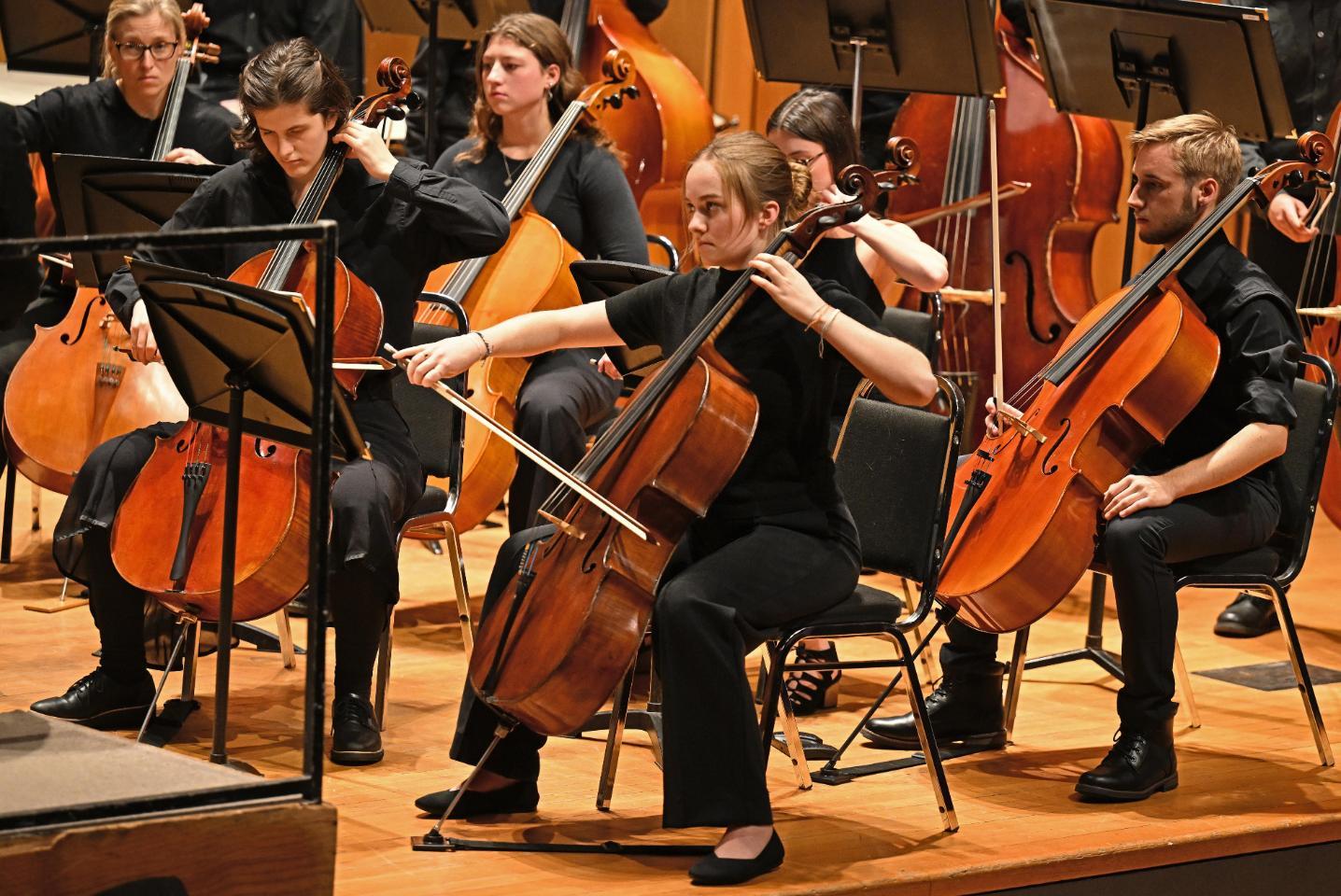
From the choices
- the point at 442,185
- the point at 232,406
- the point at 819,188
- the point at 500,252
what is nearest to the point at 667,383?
the point at 232,406

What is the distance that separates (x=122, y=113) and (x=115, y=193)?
92 cm

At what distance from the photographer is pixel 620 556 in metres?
2.24

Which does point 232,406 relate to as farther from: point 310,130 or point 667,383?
point 310,130

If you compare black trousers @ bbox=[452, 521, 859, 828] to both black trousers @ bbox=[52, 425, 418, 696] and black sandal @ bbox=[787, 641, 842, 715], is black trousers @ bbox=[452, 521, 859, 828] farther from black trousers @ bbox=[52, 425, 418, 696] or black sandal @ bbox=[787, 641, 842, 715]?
black sandal @ bbox=[787, 641, 842, 715]

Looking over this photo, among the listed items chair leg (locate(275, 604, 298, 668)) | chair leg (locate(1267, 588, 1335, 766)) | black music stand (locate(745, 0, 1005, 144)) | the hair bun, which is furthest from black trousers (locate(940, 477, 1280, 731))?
chair leg (locate(275, 604, 298, 668))

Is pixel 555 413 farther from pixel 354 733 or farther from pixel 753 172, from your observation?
pixel 753 172

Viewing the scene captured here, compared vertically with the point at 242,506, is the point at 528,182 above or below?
above

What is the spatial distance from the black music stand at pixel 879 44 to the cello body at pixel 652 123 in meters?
0.80

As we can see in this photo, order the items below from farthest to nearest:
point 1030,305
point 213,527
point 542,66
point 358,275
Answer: point 1030,305 → point 542,66 → point 358,275 → point 213,527

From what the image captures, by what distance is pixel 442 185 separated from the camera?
2.97 meters

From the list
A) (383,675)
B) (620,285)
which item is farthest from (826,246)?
(383,675)

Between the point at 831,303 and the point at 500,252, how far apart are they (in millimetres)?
1233

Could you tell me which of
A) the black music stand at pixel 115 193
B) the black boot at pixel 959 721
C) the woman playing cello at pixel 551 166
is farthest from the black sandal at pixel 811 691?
the black music stand at pixel 115 193

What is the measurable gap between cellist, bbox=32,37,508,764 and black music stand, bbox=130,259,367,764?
45 centimetres
